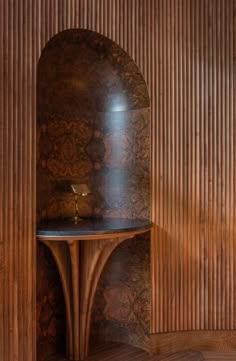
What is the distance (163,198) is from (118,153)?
67 cm

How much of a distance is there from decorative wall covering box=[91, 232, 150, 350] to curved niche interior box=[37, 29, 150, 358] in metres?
0.01

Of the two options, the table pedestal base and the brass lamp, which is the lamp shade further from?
the table pedestal base

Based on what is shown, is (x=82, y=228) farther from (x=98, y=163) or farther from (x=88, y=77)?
(x=88, y=77)

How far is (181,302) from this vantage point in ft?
10.7

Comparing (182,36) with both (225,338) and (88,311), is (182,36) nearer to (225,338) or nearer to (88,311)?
(88,311)

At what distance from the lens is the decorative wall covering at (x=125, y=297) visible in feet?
10.7

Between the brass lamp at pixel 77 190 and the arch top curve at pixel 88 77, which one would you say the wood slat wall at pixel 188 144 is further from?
the brass lamp at pixel 77 190

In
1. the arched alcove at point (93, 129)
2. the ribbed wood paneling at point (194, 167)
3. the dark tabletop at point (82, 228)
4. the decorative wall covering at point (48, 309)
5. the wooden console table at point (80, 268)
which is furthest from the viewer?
the ribbed wood paneling at point (194, 167)

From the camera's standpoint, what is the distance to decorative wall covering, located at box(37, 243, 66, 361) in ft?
9.90

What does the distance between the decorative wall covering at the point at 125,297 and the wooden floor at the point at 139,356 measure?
124 millimetres

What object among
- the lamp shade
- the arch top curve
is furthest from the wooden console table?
the arch top curve

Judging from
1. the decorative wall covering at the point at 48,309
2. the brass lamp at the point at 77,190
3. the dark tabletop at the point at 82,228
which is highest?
the brass lamp at the point at 77,190

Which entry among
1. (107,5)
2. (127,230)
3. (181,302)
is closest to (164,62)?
(107,5)

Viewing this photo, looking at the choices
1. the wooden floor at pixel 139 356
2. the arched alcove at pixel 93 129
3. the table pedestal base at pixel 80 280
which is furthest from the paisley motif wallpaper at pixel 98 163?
the wooden floor at pixel 139 356
